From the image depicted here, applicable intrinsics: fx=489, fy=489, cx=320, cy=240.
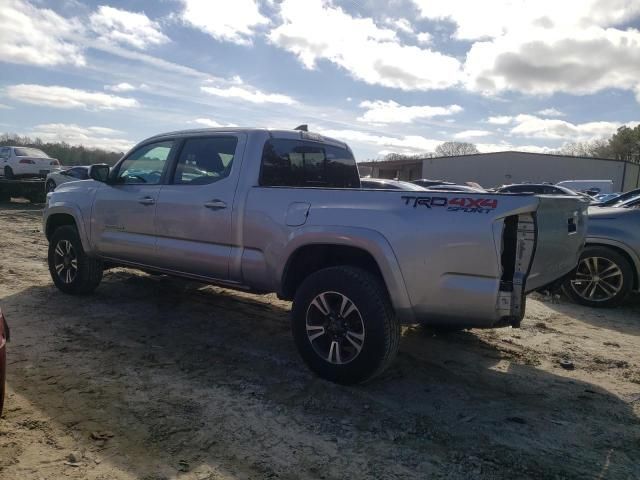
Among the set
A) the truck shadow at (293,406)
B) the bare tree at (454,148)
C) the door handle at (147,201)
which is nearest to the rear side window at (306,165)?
the door handle at (147,201)

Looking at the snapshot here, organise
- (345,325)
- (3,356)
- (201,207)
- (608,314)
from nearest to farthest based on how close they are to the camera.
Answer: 1. (3,356)
2. (345,325)
3. (201,207)
4. (608,314)

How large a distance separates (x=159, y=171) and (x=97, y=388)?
235 centimetres

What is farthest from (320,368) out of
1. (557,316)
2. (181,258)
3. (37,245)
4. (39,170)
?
(39,170)

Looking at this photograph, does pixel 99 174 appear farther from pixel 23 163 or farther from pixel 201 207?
pixel 23 163

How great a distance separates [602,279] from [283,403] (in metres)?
4.92

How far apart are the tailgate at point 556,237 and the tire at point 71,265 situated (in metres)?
4.80

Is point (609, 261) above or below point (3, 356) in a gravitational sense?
above

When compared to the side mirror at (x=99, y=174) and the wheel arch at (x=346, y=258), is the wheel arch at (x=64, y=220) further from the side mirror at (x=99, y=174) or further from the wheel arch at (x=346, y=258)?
the wheel arch at (x=346, y=258)

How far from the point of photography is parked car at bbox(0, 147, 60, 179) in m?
21.2

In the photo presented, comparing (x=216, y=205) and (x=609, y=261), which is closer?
(x=216, y=205)

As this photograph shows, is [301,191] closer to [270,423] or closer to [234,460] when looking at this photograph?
[270,423]

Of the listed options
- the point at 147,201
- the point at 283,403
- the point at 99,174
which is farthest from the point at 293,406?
the point at 99,174

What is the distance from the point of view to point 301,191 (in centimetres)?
384

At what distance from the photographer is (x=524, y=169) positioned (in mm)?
42375
